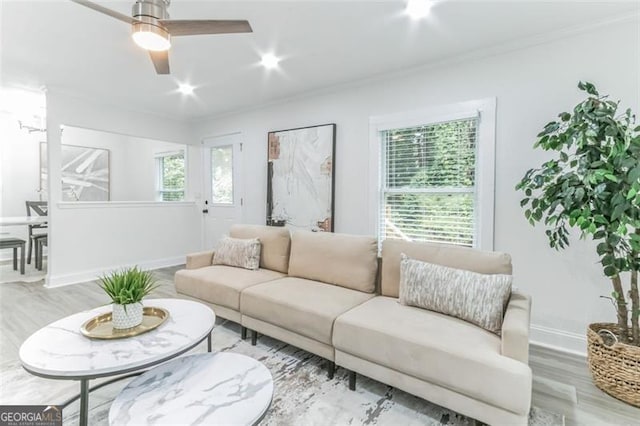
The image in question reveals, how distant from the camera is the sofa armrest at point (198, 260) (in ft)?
10.6

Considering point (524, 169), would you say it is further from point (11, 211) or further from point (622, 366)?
point (11, 211)

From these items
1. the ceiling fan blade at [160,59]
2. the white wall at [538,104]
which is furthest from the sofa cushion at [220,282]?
the ceiling fan blade at [160,59]

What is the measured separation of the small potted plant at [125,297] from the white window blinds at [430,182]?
2465 millimetres

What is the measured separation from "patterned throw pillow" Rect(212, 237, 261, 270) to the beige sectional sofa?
3.3 inches

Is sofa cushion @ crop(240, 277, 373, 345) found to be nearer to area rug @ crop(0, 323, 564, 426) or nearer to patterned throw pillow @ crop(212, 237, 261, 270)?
area rug @ crop(0, 323, 564, 426)

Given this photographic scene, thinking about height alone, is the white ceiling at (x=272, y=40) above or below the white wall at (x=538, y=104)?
above

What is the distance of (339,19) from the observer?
2336mm

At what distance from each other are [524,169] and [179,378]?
2.94 metres

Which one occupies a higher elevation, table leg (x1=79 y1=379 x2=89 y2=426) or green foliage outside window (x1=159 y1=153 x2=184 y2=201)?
green foliage outside window (x1=159 y1=153 x2=184 y2=201)

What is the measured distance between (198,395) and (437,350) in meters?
1.16

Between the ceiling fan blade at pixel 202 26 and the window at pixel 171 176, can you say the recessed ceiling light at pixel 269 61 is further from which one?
the window at pixel 171 176

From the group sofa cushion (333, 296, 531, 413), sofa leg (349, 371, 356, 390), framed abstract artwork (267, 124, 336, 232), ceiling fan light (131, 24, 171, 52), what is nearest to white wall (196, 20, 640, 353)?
framed abstract artwork (267, 124, 336, 232)

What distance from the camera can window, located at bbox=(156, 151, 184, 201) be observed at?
235 inches

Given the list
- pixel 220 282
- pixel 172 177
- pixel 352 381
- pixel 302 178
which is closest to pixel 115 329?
pixel 220 282
